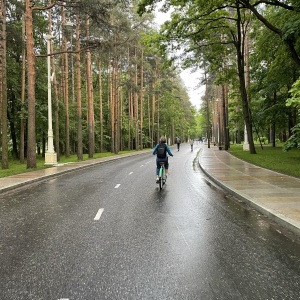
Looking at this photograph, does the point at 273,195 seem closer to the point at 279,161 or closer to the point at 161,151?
the point at 161,151

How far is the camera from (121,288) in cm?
375

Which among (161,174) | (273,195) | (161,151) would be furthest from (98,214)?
(273,195)

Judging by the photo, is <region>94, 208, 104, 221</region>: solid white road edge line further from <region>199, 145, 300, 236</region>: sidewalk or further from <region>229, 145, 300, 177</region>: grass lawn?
<region>229, 145, 300, 177</region>: grass lawn

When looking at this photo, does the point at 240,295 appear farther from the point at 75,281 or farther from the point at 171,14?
the point at 171,14

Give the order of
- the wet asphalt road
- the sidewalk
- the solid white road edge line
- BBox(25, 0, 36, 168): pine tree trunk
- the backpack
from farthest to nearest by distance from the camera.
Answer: BBox(25, 0, 36, 168): pine tree trunk → the backpack → the solid white road edge line → the sidewalk → the wet asphalt road

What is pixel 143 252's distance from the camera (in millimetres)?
5008

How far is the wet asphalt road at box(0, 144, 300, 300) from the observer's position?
3754 millimetres

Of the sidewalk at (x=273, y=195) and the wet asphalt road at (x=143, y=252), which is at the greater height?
the sidewalk at (x=273, y=195)

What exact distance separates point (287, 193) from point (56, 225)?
6.65 metres

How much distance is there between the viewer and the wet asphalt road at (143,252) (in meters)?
3.75

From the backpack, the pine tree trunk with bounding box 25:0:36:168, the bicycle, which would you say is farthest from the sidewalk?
the pine tree trunk with bounding box 25:0:36:168

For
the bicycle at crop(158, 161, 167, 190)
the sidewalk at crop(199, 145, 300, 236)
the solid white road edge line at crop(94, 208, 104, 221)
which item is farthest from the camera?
the bicycle at crop(158, 161, 167, 190)

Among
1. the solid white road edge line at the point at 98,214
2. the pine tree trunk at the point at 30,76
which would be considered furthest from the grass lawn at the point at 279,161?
the pine tree trunk at the point at 30,76

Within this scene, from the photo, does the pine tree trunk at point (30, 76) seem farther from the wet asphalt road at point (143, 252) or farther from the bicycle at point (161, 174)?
the wet asphalt road at point (143, 252)
